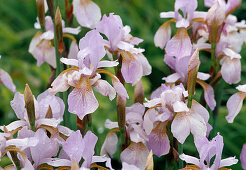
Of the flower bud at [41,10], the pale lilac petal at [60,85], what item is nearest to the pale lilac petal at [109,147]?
the pale lilac petal at [60,85]

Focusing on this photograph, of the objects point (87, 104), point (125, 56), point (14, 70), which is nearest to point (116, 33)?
point (125, 56)

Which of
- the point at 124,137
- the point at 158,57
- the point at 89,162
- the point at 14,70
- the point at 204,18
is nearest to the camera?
the point at 89,162

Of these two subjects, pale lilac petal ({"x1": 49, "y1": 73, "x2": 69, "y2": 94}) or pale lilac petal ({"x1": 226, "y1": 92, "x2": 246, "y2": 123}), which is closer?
pale lilac petal ({"x1": 49, "y1": 73, "x2": 69, "y2": 94})

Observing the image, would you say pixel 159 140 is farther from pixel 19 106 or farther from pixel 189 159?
pixel 19 106

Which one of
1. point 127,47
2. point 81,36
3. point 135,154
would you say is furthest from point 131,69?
point 81,36

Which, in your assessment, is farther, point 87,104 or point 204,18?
point 204,18

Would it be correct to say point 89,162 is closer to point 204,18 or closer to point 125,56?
point 125,56

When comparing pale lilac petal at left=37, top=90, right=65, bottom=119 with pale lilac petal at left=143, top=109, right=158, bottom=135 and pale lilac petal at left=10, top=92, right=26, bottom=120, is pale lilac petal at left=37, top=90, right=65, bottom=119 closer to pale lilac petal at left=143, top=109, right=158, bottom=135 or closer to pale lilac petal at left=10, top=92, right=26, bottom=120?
pale lilac petal at left=10, top=92, right=26, bottom=120

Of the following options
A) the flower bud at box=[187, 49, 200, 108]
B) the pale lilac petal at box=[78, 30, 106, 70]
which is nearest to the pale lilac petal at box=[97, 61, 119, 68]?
the pale lilac petal at box=[78, 30, 106, 70]
